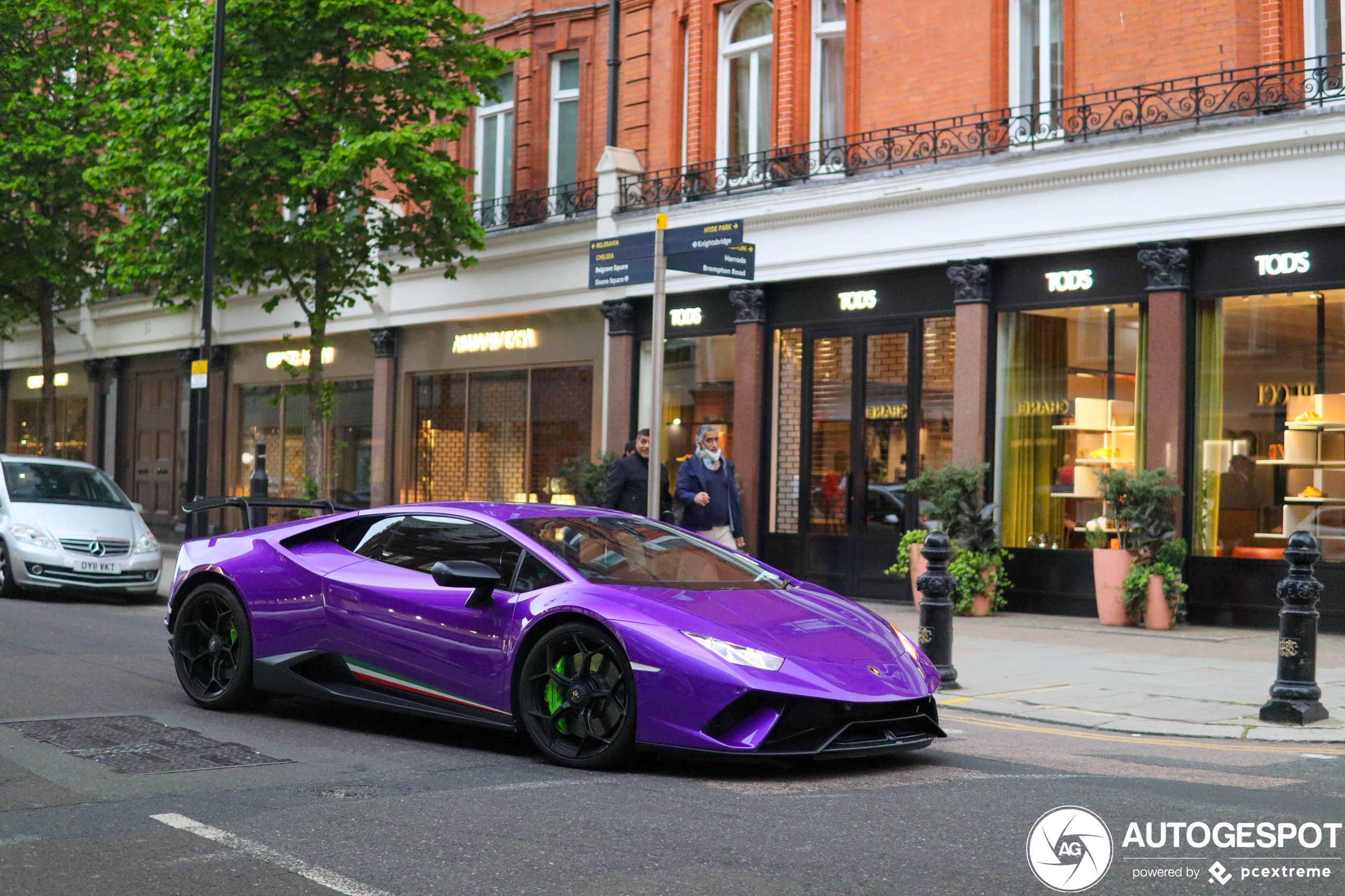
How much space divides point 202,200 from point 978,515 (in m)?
11.1

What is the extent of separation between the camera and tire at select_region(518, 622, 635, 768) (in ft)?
21.6

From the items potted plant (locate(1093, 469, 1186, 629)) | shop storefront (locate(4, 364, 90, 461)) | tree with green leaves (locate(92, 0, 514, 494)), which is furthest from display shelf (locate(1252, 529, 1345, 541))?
shop storefront (locate(4, 364, 90, 461))

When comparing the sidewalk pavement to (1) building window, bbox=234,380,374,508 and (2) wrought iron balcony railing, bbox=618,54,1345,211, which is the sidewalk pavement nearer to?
(2) wrought iron balcony railing, bbox=618,54,1345,211

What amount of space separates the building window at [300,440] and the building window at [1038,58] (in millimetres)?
12335

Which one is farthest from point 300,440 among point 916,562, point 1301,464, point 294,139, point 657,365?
point 1301,464

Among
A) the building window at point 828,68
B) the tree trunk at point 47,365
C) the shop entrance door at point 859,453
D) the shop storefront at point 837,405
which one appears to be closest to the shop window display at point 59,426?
the tree trunk at point 47,365

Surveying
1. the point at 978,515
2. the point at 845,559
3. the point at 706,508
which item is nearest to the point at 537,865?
the point at 706,508

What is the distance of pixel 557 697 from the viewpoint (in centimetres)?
681

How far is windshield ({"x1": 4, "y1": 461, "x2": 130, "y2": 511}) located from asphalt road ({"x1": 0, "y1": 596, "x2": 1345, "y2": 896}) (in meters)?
9.62

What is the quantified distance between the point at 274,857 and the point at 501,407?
62.4 ft

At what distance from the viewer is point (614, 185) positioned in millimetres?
21141

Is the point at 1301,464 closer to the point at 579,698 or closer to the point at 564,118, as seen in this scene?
the point at 579,698

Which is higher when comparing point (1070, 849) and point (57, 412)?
point (57, 412)

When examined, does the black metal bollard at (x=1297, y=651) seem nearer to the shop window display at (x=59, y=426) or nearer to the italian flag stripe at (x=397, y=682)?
the italian flag stripe at (x=397, y=682)
